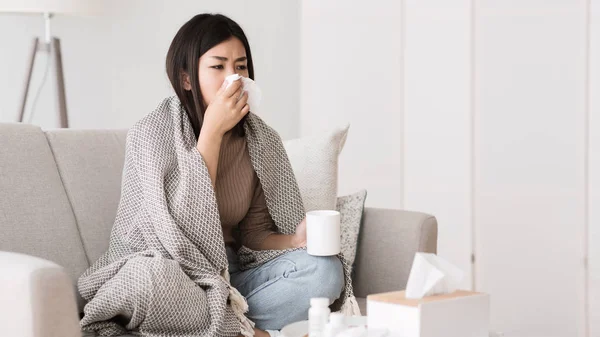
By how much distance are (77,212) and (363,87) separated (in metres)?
1.68

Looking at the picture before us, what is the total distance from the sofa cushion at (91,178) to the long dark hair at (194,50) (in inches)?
10.0

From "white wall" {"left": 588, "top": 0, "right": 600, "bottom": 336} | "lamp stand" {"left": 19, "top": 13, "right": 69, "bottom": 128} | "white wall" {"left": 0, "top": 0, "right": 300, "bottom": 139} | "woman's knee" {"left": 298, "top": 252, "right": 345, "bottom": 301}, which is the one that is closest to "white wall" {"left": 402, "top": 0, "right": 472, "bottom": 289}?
"white wall" {"left": 588, "top": 0, "right": 600, "bottom": 336}

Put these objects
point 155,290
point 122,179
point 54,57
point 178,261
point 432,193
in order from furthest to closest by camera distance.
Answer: point 432,193 → point 54,57 → point 122,179 → point 178,261 → point 155,290

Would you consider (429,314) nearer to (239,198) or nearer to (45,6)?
(239,198)

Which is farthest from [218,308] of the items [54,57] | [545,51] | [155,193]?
[545,51]

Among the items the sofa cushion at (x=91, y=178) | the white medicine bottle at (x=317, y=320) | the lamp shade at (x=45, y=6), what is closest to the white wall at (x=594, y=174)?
the sofa cushion at (x=91, y=178)

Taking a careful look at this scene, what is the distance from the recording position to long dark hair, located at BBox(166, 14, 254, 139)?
209 centimetres

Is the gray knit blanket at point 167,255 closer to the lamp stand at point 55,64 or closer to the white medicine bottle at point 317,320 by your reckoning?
the white medicine bottle at point 317,320

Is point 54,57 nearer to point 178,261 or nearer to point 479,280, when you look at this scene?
point 178,261

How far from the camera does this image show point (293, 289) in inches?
74.2

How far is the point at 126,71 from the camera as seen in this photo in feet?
11.6

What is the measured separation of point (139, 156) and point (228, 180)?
0.92 feet

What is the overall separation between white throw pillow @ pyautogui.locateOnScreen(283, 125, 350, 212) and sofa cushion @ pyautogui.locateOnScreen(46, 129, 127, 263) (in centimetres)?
51

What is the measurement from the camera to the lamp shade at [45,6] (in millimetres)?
2924
